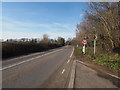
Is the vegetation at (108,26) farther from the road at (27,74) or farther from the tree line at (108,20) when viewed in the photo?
the road at (27,74)

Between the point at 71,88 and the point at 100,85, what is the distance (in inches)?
54.1

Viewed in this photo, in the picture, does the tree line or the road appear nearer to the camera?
the road

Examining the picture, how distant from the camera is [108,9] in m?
9.58

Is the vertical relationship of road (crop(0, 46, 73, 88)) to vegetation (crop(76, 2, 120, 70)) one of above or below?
below

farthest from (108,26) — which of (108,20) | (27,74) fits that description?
(27,74)

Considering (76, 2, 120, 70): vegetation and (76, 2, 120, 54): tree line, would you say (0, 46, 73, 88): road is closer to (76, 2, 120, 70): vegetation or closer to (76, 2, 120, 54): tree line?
(76, 2, 120, 70): vegetation

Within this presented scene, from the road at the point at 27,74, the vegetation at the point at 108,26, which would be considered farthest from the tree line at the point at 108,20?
the road at the point at 27,74

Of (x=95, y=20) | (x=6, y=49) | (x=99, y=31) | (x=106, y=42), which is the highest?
(x=95, y=20)

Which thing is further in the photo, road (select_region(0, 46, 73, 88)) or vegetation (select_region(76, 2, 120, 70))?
vegetation (select_region(76, 2, 120, 70))

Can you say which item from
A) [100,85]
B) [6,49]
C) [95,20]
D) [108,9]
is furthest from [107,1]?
[6,49]

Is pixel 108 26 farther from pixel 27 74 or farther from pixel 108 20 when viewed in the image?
pixel 27 74

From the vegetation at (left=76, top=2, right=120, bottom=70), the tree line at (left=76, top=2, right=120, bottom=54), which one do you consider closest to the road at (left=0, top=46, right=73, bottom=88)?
the vegetation at (left=76, top=2, right=120, bottom=70)

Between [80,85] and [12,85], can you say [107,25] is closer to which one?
[80,85]

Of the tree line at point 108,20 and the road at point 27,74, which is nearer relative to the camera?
the road at point 27,74
